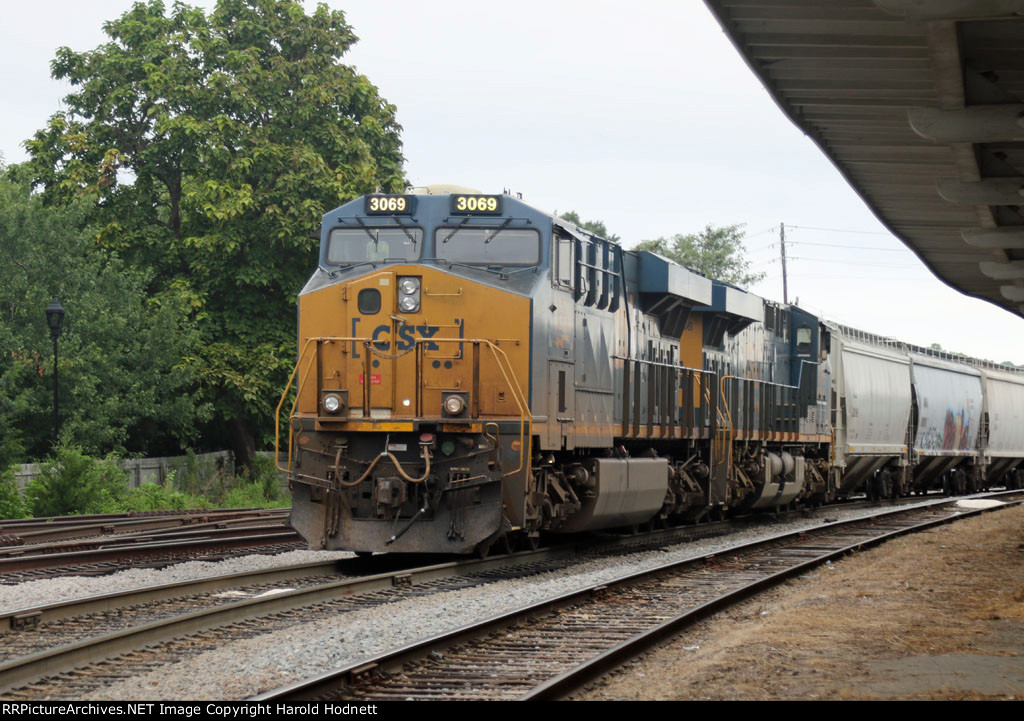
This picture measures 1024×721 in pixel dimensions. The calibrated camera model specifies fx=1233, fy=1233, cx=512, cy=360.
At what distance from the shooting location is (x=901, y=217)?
1531 centimetres

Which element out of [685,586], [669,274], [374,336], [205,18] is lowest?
[685,586]

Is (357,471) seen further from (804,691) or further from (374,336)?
(804,691)

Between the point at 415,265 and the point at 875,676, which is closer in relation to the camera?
the point at 875,676

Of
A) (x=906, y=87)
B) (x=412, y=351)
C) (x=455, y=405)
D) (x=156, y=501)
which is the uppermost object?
(x=906, y=87)

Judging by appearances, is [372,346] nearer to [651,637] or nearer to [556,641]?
[556,641]

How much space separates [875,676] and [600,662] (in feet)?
5.51

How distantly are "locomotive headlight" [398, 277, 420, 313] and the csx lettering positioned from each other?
0.76 ft

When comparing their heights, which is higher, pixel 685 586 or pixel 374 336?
pixel 374 336

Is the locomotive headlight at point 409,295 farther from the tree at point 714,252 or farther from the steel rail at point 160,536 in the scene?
the tree at point 714,252

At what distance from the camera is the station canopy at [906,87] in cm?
852

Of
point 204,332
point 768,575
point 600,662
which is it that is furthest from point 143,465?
point 600,662

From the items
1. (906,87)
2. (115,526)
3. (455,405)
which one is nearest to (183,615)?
(455,405)

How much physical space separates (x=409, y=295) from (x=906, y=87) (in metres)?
5.90

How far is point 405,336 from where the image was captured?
13672 millimetres
